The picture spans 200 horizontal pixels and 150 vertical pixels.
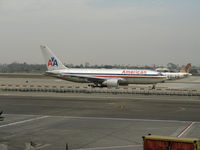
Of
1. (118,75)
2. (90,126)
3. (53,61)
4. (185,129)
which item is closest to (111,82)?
(118,75)

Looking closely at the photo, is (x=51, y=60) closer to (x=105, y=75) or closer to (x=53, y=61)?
(x=53, y=61)

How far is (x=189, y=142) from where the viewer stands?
1053 centimetres

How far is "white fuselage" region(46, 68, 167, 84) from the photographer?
58406 millimetres

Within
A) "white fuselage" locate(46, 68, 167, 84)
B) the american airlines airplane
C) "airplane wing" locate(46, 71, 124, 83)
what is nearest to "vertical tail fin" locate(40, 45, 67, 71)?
the american airlines airplane

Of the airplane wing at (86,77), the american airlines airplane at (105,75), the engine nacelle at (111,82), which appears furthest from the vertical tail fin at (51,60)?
the engine nacelle at (111,82)

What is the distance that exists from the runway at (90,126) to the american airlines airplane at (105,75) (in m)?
27.8

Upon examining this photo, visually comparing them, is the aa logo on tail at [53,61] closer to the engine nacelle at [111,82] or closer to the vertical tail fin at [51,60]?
the vertical tail fin at [51,60]

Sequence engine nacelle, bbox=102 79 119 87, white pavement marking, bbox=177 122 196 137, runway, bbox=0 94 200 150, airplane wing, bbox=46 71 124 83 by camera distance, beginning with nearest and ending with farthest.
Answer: runway, bbox=0 94 200 150
white pavement marking, bbox=177 122 196 137
engine nacelle, bbox=102 79 119 87
airplane wing, bbox=46 71 124 83

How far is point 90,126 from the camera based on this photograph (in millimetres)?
21375

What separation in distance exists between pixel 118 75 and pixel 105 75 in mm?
2608

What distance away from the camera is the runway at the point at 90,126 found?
16.6 metres

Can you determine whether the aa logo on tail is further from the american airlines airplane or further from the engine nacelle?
the engine nacelle

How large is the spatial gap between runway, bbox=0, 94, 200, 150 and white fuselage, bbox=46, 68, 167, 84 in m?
27.8

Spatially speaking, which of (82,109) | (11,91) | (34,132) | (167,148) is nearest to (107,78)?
(11,91)
